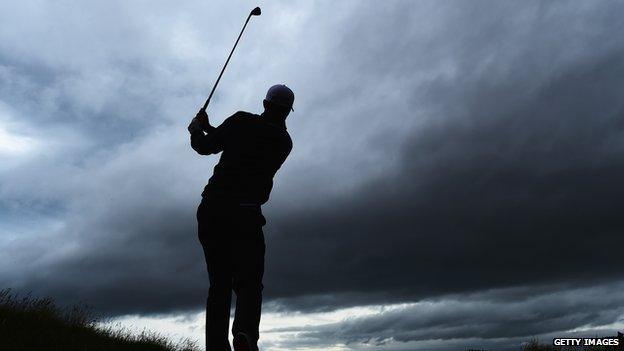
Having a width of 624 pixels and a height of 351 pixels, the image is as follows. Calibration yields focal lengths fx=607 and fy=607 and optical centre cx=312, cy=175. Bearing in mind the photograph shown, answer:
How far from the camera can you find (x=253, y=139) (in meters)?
5.43

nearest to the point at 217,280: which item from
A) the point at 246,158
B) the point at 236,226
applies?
the point at 236,226

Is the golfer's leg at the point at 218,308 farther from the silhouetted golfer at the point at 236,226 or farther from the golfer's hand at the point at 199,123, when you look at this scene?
the golfer's hand at the point at 199,123

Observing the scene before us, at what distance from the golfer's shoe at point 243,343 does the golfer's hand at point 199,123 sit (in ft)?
6.49

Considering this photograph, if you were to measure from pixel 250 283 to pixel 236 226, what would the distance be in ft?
1.64

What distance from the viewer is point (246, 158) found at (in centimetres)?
535

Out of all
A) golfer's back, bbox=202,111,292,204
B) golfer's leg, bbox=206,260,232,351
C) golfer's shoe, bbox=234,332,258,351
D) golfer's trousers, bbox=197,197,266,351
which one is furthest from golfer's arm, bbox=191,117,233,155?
golfer's shoe, bbox=234,332,258,351

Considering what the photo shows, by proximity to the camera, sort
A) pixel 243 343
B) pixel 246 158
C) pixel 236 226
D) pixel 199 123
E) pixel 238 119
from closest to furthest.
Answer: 1. pixel 243 343
2. pixel 236 226
3. pixel 246 158
4. pixel 238 119
5. pixel 199 123

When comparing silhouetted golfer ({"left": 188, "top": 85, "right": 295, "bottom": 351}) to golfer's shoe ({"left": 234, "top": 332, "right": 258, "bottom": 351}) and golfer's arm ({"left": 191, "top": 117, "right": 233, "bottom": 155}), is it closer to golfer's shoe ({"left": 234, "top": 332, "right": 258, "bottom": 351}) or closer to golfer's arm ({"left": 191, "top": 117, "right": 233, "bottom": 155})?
golfer's arm ({"left": 191, "top": 117, "right": 233, "bottom": 155})

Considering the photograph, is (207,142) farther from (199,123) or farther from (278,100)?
(278,100)

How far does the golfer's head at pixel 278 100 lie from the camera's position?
560 cm

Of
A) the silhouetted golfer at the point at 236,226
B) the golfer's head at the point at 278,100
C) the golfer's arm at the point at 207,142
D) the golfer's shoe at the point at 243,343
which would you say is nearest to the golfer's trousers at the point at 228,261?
the silhouetted golfer at the point at 236,226

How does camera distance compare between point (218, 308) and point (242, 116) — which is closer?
point (218, 308)

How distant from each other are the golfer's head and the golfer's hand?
606 millimetres

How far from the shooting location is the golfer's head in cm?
560
